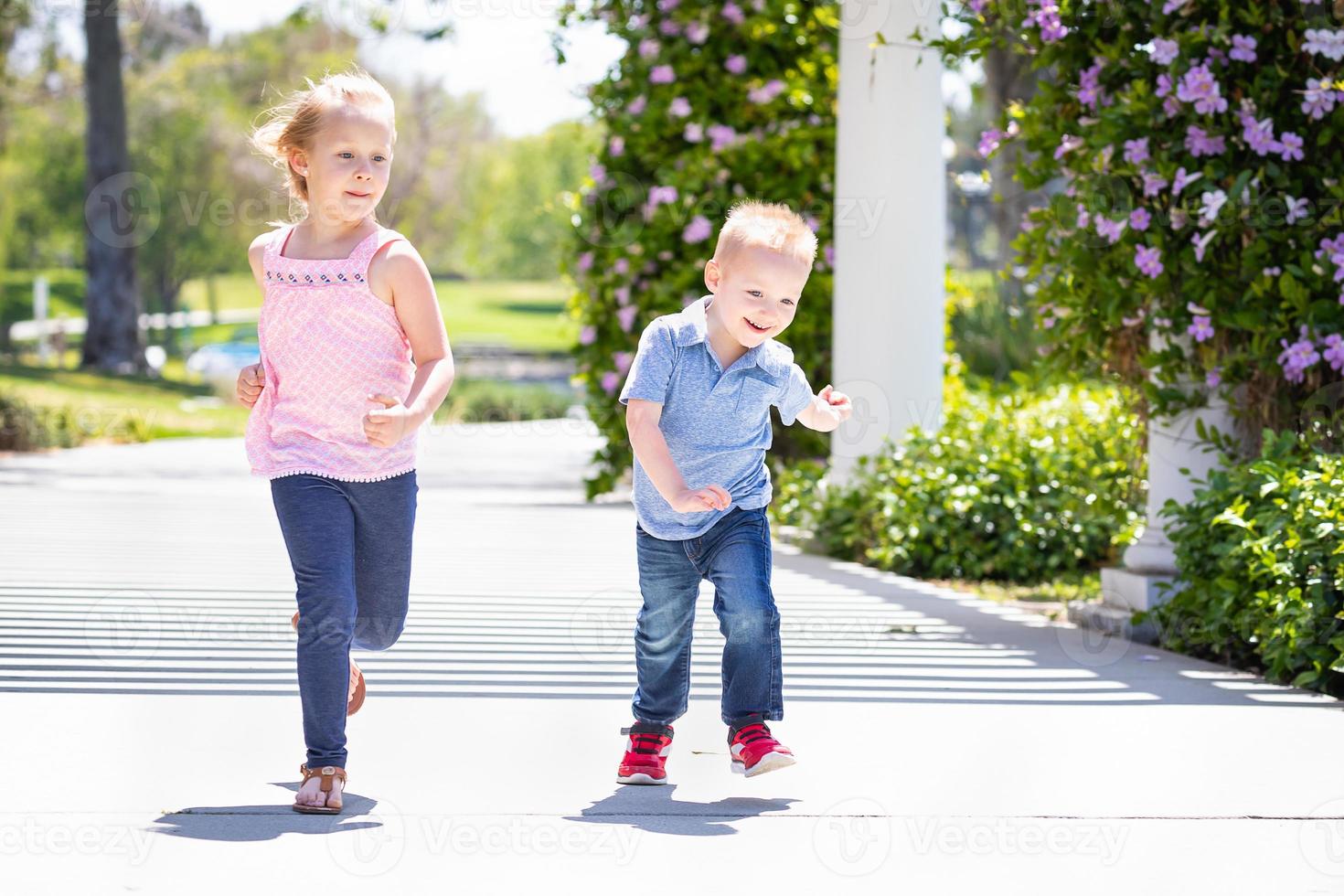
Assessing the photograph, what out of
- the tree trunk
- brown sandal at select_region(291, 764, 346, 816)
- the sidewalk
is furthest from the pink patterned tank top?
the tree trunk

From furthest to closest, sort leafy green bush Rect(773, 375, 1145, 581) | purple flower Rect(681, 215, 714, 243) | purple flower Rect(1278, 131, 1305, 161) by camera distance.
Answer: purple flower Rect(681, 215, 714, 243) < leafy green bush Rect(773, 375, 1145, 581) < purple flower Rect(1278, 131, 1305, 161)

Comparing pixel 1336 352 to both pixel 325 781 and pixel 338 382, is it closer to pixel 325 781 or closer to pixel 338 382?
pixel 338 382

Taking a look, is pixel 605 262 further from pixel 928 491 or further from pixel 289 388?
pixel 289 388

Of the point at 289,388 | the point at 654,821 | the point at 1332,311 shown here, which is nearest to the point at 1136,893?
the point at 654,821

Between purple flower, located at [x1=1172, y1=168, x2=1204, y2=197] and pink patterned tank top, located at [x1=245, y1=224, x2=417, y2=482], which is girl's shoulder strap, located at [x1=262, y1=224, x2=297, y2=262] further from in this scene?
purple flower, located at [x1=1172, y1=168, x2=1204, y2=197]

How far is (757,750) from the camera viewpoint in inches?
142

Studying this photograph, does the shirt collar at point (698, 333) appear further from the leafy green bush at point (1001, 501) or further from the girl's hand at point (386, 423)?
the leafy green bush at point (1001, 501)

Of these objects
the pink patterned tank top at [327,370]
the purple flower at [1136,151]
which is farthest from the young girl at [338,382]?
the purple flower at [1136,151]

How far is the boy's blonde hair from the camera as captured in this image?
3.59 metres

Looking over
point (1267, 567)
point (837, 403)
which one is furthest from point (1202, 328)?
point (837, 403)

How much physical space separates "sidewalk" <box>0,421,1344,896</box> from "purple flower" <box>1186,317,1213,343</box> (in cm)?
104

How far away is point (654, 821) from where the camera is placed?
335 cm

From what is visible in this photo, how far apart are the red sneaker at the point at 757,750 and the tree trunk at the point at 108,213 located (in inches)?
779

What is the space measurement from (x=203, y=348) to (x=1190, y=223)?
29.5 metres
